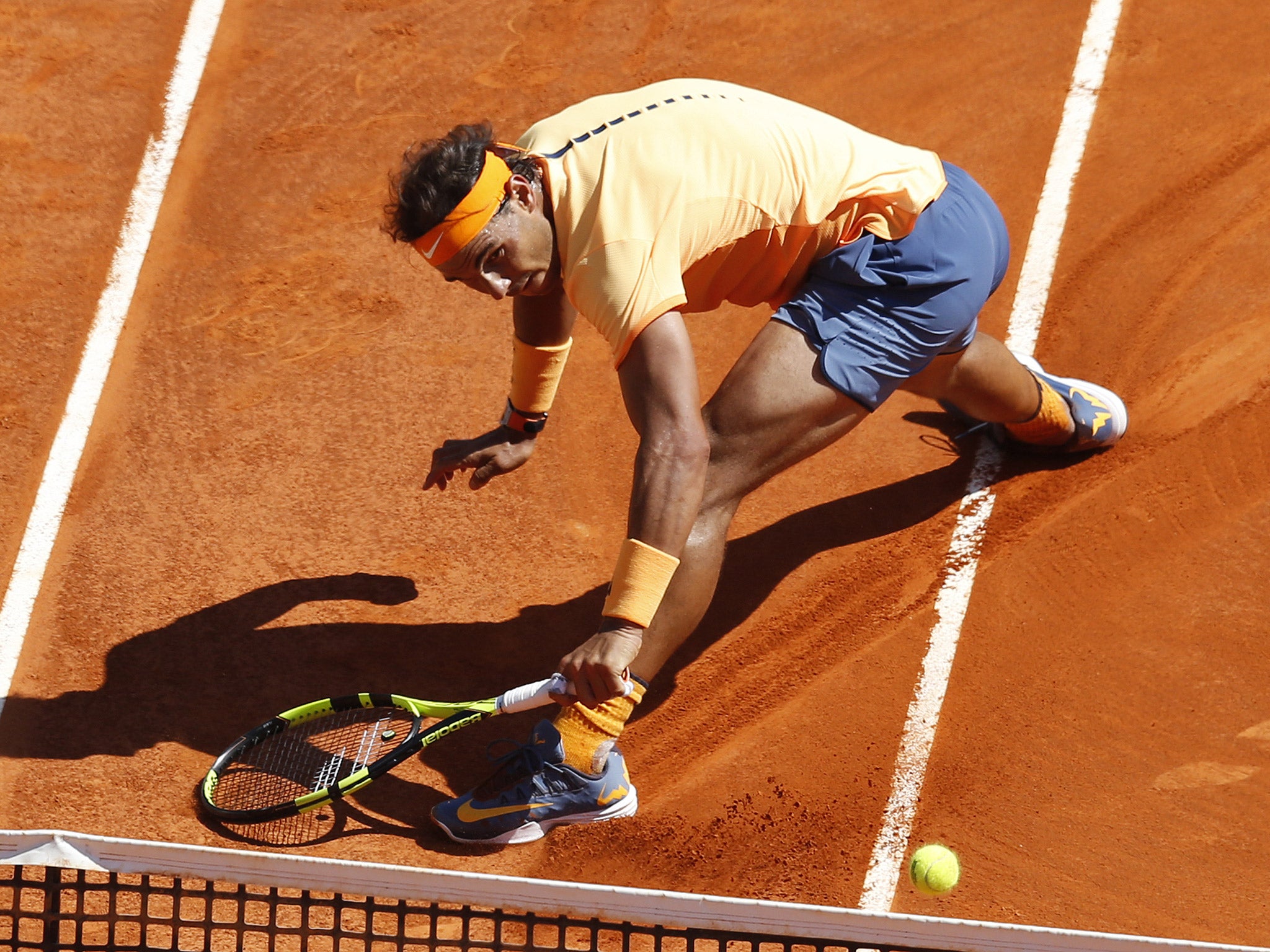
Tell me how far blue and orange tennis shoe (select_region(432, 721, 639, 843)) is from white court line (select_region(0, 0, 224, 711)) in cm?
161

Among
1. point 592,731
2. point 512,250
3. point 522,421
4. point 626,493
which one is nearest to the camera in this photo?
point 512,250

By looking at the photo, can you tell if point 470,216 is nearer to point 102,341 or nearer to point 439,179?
point 439,179

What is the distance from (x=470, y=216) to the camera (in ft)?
11.4

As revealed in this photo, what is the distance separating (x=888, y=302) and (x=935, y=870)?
1601 mm

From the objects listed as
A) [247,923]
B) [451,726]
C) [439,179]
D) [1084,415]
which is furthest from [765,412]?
[247,923]

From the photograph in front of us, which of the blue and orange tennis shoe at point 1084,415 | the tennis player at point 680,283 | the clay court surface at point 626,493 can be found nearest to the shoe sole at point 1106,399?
the blue and orange tennis shoe at point 1084,415

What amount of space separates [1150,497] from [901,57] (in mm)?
2617

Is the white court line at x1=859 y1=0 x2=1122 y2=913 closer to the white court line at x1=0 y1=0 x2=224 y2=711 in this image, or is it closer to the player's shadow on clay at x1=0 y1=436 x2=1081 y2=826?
the player's shadow on clay at x1=0 y1=436 x2=1081 y2=826

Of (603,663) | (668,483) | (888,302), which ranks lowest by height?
(603,663)

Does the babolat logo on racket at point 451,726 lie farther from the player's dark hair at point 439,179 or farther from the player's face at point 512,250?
the player's dark hair at point 439,179

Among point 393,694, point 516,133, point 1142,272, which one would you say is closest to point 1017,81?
point 1142,272

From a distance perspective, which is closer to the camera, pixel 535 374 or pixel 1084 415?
pixel 535 374

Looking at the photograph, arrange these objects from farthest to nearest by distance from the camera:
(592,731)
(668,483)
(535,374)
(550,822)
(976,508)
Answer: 1. (976,508)
2. (535,374)
3. (550,822)
4. (592,731)
5. (668,483)

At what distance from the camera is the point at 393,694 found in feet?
13.9
